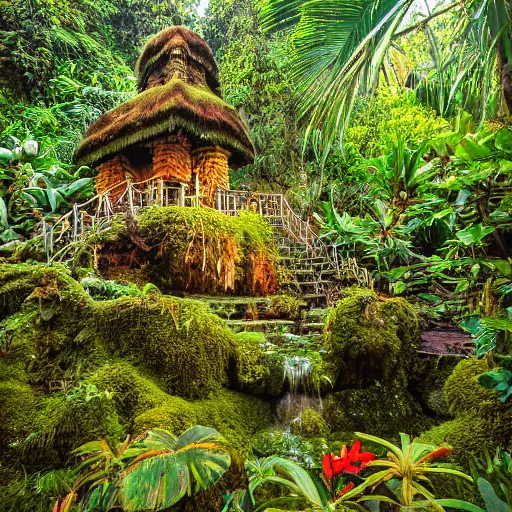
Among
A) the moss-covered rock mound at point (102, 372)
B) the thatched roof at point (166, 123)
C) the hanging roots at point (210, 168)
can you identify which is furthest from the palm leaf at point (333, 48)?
the hanging roots at point (210, 168)

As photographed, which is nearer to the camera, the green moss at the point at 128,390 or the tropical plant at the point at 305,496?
the tropical plant at the point at 305,496

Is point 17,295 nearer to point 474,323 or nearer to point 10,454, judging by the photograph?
point 10,454

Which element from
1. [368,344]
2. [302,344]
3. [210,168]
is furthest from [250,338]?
[210,168]

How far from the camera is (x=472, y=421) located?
2.82 meters

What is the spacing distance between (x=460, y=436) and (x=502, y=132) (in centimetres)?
212

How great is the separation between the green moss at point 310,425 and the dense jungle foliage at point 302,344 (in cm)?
2

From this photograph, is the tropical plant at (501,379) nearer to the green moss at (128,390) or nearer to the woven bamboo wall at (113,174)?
the green moss at (128,390)

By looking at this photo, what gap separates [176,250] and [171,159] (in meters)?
3.95

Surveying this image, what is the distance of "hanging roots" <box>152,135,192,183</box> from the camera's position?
9539 millimetres

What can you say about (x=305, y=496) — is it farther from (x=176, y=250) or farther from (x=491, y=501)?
(x=176, y=250)

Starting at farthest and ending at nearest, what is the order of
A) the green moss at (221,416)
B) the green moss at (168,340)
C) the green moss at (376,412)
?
the green moss at (376,412)
the green moss at (168,340)
the green moss at (221,416)

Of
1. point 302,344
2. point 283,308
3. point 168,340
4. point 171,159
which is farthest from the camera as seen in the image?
point 171,159

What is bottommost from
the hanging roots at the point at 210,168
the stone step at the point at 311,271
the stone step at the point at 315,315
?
the stone step at the point at 315,315

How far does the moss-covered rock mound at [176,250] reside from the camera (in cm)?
648
